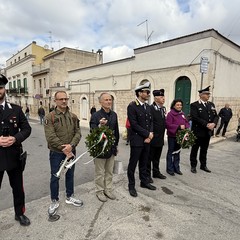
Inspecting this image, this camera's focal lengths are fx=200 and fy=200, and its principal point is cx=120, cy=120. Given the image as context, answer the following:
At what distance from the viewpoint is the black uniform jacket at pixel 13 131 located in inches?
101

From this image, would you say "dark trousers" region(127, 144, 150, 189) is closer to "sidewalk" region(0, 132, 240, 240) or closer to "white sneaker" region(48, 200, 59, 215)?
"sidewalk" region(0, 132, 240, 240)

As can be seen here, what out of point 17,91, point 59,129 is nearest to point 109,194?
point 59,129

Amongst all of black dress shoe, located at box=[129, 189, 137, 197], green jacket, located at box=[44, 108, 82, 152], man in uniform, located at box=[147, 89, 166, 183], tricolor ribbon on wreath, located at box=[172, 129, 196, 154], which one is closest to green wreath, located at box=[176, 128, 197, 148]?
tricolor ribbon on wreath, located at box=[172, 129, 196, 154]

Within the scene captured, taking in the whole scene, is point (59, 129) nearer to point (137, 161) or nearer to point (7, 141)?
point (7, 141)

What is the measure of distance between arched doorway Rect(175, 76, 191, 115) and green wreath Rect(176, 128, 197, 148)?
617 centimetres

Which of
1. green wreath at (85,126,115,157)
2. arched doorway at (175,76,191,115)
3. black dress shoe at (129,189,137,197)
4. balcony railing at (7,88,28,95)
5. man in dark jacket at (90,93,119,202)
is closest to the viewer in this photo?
green wreath at (85,126,115,157)

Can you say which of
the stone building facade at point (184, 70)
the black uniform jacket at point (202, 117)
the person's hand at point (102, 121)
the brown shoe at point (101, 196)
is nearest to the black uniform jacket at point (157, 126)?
the black uniform jacket at point (202, 117)

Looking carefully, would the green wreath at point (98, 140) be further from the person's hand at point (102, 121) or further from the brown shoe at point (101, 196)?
the brown shoe at point (101, 196)

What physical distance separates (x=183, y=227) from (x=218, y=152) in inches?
204

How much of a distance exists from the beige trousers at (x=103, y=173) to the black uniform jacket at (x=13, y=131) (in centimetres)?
127

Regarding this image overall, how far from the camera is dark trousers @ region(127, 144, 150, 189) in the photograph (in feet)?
12.0

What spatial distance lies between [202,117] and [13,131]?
3.98 metres

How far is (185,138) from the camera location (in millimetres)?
4535

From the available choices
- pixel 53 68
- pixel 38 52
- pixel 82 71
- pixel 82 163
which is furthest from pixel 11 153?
pixel 38 52
